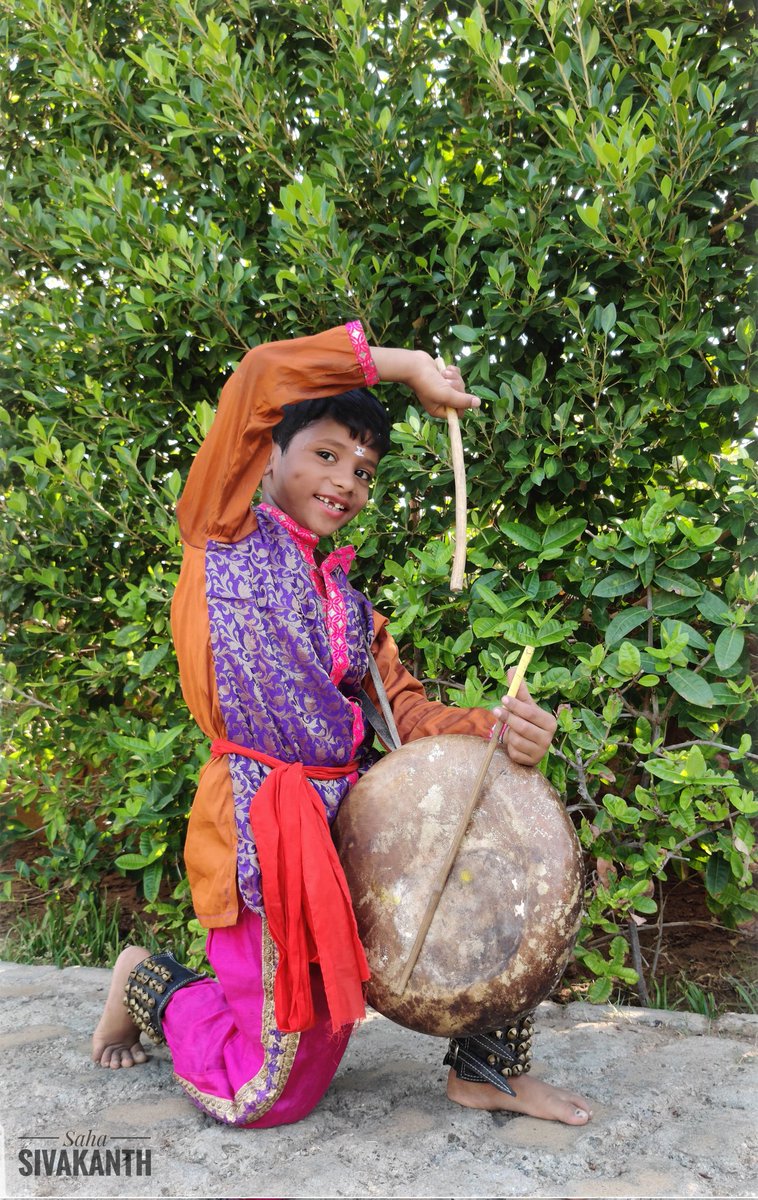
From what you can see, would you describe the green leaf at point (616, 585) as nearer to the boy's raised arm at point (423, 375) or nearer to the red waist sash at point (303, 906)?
the boy's raised arm at point (423, 375)

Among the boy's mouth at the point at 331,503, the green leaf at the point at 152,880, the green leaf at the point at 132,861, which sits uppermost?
the boy's mouth at the point at 331,503

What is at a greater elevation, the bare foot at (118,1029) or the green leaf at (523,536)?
the green leaf at (523,536)

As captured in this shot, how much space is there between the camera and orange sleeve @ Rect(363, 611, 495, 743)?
213cm

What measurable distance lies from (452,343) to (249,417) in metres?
1.11

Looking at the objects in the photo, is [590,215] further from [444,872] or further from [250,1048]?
[250,1048]

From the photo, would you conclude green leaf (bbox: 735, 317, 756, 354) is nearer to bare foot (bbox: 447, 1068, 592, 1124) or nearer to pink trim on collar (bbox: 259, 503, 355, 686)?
pink trim on collar (bbox: 259, 503, 355, 686)

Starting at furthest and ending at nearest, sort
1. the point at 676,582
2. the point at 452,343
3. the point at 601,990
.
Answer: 1. the point at 452,343
2. the point at 601,990
3. the point at 676,582

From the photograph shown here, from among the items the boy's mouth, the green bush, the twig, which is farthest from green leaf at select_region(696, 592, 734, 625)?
the boy's mouth

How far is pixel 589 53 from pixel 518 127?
0.38 m

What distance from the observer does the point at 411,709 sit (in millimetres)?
2225

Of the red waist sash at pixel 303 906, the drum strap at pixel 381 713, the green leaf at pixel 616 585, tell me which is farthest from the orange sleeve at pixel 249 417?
the green leaf at pixel 616 585

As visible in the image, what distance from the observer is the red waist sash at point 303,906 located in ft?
5.88

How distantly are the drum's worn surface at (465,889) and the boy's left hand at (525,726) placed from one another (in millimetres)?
40

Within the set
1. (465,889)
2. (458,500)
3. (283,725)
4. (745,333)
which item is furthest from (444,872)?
(745,333)
